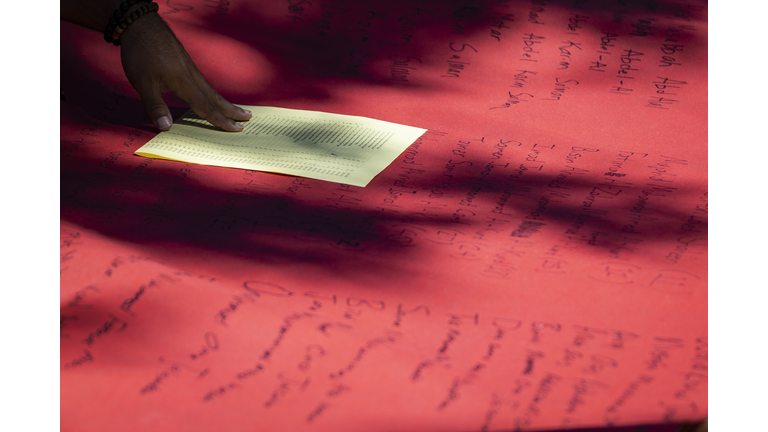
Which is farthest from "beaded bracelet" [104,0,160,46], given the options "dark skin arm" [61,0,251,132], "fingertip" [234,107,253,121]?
"fingertip" [234,107,253,121]

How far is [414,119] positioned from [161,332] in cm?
91

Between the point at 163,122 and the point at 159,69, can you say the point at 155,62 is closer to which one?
the point at 159,69

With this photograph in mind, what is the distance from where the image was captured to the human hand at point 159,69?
133 cm

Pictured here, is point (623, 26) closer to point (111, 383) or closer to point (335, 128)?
point (335, 128)

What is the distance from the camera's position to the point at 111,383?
733 mm

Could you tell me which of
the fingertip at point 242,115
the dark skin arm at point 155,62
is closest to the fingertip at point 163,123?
the dark skin arm at point 155,62

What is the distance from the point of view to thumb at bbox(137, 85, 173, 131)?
137 centimetres

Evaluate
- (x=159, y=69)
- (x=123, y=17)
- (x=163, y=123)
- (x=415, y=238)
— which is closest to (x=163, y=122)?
(x=163, y=123)

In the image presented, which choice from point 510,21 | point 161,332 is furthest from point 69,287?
point 510,21

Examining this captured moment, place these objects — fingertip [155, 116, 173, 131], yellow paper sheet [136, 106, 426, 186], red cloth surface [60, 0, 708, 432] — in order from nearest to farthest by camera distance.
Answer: red cloth surface [60, 0, 708, 432] < yellow paper sheet [136, 106, 426, 186] < fingertip [155, 116, 173, 131]

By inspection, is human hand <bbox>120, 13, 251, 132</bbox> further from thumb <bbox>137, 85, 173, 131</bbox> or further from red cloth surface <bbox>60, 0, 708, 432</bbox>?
red cloth surface <bbox>60, 0, 708, 432</bbox>

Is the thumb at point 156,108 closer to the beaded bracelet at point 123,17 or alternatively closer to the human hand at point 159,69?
the human hand at point 159,69

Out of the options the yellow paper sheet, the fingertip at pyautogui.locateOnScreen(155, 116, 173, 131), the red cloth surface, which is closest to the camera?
the red cloth surface

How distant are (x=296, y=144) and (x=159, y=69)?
0.32m
